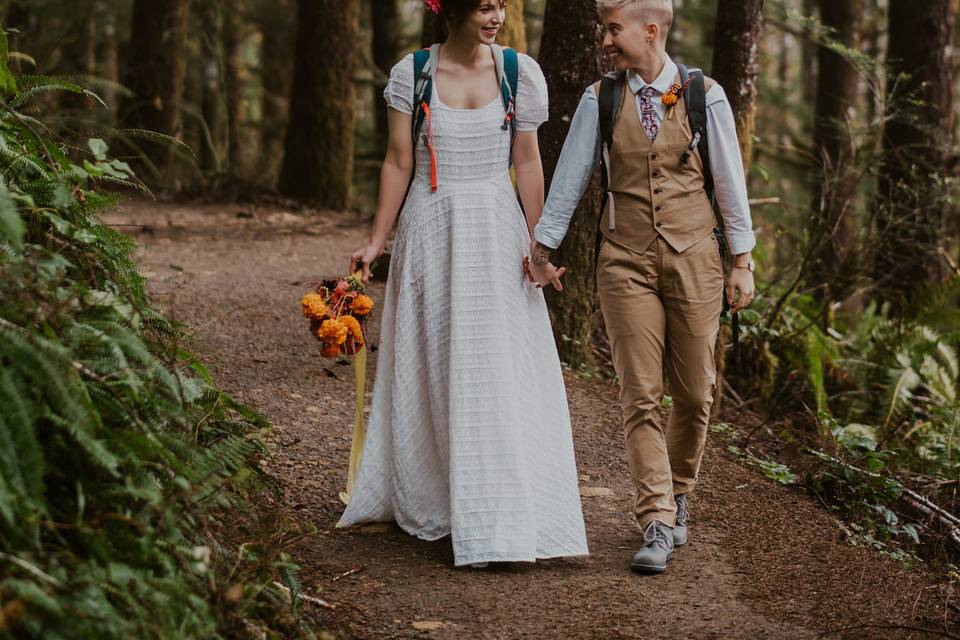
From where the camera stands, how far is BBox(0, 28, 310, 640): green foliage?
3.01 metres

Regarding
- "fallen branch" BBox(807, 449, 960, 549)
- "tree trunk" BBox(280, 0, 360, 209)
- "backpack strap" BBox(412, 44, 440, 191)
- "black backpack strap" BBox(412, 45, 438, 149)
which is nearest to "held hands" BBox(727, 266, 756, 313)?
"backpack strap" BBox(412, 44, 440, 191)

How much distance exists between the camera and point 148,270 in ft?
35.3

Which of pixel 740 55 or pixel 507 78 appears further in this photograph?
pixel 740 55

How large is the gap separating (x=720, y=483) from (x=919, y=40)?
762 centimetres

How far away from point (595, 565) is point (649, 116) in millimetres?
1991

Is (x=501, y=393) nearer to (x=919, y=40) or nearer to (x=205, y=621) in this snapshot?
(x=205, y=621)

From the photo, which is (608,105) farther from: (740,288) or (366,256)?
(366,256)

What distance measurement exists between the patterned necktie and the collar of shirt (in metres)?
0.02

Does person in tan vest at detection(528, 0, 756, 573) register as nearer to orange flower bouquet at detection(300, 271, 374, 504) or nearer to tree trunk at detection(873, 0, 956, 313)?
orange flower bouquet at detection(300, 271, 374, 504)

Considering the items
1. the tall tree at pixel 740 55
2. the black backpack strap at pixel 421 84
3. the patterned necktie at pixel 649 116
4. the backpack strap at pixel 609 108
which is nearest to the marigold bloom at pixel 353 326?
the black backpack strap at pixel 421 84

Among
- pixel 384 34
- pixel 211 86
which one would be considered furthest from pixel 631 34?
pixel 384 34

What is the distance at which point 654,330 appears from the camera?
5039mm

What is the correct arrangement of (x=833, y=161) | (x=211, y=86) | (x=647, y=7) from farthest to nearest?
(x=211, y=86) < (x=833, y=161) < (x=647, y=7)

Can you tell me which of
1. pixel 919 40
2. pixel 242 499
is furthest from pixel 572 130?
pixel 919 40
